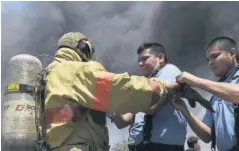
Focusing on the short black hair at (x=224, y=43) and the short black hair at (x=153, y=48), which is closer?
the short black hair at (x=224, y=43)

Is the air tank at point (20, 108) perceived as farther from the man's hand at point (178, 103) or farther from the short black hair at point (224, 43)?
the short black hair at point (224, 43)

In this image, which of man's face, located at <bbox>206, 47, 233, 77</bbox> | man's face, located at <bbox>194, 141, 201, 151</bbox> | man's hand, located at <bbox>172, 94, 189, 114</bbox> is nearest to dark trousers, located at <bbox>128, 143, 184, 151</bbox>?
man's hand, located at <bbox>172, 94, 189, 114</bbox>

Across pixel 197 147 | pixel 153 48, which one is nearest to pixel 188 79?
pixel 153 48

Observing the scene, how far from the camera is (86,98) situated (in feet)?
13.8

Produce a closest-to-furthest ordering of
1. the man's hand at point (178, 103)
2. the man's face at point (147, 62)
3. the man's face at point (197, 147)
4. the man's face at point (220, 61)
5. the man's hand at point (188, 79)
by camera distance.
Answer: the man's hand at point (188, 79) < the man's hand at point (178, 103) < the man's face at point (220, 61) < the man's face at point (147, 62) < the man's face at point (197, 147)

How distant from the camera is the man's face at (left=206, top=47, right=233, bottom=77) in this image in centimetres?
472

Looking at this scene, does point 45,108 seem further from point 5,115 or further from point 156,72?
point 156,72

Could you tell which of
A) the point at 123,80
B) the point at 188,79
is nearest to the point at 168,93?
the point at 188,79

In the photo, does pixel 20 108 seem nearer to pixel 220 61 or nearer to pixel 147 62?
pixel 147 62

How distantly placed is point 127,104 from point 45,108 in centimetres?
77

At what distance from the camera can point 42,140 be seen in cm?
431

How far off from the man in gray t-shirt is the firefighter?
328mm

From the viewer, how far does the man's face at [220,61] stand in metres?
4.72

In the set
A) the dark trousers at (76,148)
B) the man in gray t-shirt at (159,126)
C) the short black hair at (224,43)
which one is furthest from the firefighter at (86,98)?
the short black hair at (224,43)
